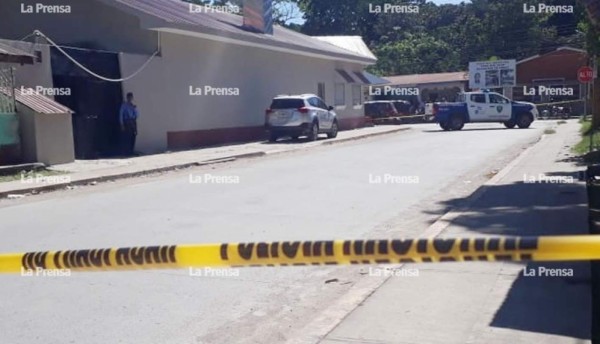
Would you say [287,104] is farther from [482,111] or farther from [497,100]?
[497,100]

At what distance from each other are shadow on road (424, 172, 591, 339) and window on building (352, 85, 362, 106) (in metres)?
27.8

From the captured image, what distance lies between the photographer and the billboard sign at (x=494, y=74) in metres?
54.1

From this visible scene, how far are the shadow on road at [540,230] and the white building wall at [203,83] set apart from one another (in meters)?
12.6

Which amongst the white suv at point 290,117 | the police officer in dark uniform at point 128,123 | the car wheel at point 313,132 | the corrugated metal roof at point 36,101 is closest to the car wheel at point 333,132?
the car wheel at point 313,132

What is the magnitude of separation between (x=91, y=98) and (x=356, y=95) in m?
23.6

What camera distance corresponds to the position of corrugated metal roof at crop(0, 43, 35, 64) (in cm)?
1551

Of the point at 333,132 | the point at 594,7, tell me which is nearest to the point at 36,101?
the point at 594,7

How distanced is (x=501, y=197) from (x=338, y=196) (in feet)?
9.43

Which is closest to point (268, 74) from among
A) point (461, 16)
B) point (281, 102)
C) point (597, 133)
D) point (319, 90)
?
point (281, 102)

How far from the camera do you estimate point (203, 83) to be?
83.8 feet

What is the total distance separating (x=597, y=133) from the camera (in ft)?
75.9

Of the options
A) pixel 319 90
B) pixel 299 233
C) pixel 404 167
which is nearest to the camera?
pixel 299 233

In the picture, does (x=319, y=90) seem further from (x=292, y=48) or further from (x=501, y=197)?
(x=501, y=197)

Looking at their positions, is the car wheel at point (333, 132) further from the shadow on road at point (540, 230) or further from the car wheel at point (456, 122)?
the shadow on road at point (540, 230)
